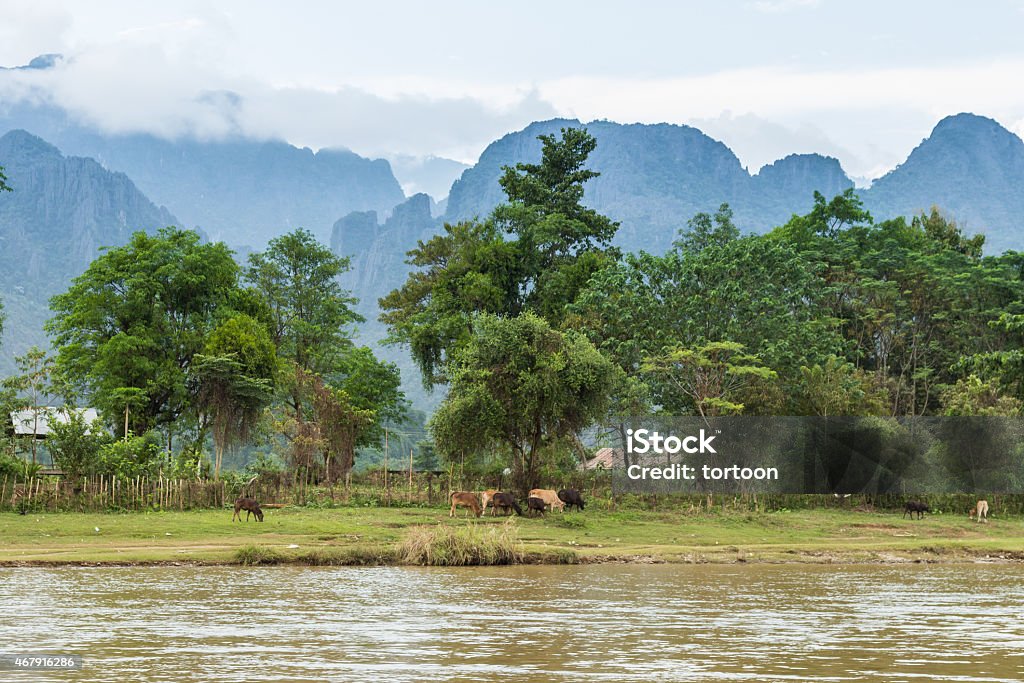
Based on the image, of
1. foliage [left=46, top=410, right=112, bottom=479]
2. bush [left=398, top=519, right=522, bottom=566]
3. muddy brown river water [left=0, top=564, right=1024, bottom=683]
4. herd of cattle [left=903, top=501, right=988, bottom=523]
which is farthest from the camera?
herd of cattle [left=903, top=501, right=988, bottom=523]

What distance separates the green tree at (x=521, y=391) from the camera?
38.8 m

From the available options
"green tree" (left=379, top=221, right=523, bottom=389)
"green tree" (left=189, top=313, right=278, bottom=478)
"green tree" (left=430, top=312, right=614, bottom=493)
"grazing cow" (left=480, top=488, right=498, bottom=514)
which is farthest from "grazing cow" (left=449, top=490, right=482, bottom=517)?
"green tree" (left=379, top=221, right=523, bottom=389)

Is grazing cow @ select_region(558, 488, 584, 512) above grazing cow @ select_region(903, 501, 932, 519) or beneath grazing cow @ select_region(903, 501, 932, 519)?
above

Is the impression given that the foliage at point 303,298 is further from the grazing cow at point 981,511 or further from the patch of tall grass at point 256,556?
the patch of tall grass at point 256,556

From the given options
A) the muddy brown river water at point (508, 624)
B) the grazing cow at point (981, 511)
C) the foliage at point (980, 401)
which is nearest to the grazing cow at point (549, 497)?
the muddy brown river water at point (508, 624)

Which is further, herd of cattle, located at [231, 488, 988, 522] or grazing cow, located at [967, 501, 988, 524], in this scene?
grazing cow, located at [967, 501, 988, 524]

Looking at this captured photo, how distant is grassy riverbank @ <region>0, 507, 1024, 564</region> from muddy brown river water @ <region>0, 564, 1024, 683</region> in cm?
165

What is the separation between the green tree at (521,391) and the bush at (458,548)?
11.3 meters

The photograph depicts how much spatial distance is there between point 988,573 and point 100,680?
847 inches

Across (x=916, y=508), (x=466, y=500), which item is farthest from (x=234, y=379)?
(x=916, y=508)

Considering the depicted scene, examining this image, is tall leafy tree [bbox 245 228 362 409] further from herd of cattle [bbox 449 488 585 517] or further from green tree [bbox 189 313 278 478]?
herd of cattle [bbox 449 488 585 517]

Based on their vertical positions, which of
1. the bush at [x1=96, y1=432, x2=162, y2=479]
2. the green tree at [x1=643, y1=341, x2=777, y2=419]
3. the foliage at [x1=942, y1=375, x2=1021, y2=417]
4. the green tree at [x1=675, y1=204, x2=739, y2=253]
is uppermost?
the green tree at [x1=675, y1=204, x2=739, y2=253]

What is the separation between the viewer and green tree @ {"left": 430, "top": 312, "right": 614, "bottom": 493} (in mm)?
38781

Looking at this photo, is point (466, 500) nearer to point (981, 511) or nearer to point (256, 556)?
point (256, 556)
